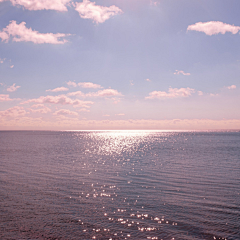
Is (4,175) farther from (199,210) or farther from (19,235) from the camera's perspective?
(199,210)

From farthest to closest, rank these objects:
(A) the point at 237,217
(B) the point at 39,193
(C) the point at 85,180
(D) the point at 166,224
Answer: (C) the point at 85,180
(B) the point at 39,193
(A) the point at 237,217
(D) the point at 166,224

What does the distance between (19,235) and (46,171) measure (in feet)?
75.6

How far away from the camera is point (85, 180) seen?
30.5 meters

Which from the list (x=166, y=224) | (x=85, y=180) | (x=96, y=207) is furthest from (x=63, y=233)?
(x=85, y=180)

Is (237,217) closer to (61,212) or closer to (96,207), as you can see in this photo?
(96,207)

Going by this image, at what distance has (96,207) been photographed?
64.3 feet

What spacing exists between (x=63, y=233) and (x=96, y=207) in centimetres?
512

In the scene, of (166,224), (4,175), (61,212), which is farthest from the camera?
(4,175)

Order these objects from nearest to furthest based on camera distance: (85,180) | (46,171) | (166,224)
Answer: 1. (166,224)
2. (85,180)
3. (46,171)

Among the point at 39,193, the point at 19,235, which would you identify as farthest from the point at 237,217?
the point at 39,193

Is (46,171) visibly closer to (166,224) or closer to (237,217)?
(166,224)

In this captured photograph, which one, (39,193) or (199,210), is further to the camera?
(39,193)

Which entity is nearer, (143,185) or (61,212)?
(61,212)

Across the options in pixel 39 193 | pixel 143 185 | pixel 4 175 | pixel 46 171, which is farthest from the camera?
pixel 46 171
